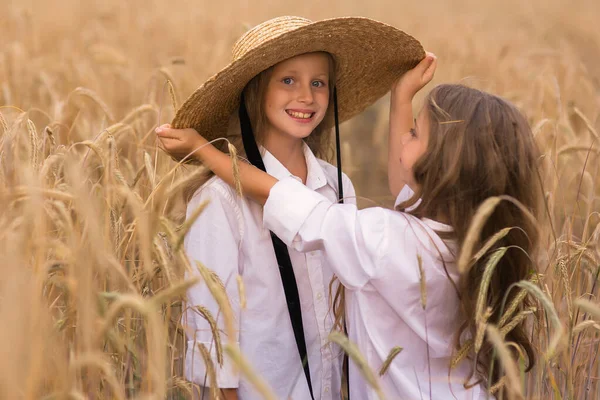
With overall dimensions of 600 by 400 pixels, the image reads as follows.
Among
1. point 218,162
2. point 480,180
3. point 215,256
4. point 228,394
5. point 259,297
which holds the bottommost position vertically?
point 228,394

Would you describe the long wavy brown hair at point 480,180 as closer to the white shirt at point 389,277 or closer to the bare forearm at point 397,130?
the white shirt at point 389,277

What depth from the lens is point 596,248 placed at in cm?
224

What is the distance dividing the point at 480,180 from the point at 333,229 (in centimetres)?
37

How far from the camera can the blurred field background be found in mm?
1202

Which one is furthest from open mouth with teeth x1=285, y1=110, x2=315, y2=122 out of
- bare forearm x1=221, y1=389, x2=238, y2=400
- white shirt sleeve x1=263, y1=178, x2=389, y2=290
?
bare forearm x1=221, y1=389, x2=238, y2=400

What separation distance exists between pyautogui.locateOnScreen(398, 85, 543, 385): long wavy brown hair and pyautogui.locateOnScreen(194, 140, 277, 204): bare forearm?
35 cm

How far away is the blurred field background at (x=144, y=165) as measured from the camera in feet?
3.94

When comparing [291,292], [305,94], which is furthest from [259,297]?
[305,94]

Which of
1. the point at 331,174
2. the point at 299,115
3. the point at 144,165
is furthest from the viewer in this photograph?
the point at 331,174

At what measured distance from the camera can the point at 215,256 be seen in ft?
6.64

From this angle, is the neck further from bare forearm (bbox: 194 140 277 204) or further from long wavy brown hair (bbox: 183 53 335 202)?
bare forearm (bbox: 194 140 277 204)

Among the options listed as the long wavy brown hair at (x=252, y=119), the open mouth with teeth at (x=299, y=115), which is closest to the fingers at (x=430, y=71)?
the long wavy brown hair at (x=252, y=119)

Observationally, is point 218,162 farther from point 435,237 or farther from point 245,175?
point 435,237

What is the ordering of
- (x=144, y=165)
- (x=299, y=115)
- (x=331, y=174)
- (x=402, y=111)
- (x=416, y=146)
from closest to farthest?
(x=416, y=146)
(x=144, y=165)
(x=299, y=115)
(x=402, y=111)
(x=331, y=174)
